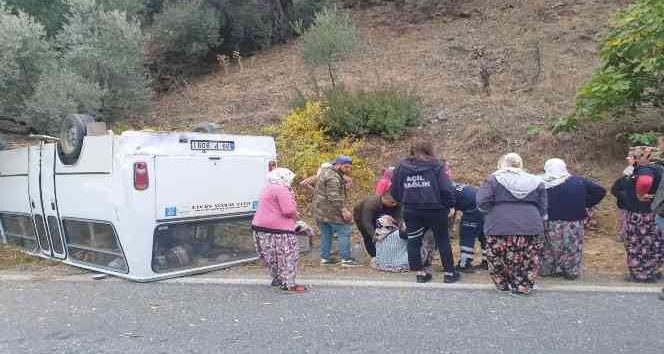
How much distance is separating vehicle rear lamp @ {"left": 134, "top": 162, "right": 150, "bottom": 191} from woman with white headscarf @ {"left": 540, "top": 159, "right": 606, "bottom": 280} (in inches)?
162

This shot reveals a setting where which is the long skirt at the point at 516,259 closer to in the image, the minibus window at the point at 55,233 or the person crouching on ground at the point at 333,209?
the person crouching on ground at the point at 333,209

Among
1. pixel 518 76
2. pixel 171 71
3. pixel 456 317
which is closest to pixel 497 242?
pixel 456 317

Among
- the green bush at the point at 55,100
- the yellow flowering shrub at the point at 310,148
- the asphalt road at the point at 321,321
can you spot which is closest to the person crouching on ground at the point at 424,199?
the asphalt road at the point at 321,321

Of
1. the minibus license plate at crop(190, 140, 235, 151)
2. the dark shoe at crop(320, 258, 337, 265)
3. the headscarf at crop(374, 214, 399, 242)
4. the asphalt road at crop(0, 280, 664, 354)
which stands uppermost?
the minibus license plate at crop(190, 140, 235, 151)

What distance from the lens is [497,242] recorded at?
20.1ft

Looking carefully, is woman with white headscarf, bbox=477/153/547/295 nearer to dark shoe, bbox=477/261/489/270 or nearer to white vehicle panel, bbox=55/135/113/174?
dark shoe, bbox=477/261/489/270

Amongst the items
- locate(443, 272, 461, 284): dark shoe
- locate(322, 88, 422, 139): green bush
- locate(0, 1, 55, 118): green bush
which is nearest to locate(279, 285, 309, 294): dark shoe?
locate(443, 272, 461, 284): dark shoe

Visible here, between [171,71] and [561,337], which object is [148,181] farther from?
[171,71]

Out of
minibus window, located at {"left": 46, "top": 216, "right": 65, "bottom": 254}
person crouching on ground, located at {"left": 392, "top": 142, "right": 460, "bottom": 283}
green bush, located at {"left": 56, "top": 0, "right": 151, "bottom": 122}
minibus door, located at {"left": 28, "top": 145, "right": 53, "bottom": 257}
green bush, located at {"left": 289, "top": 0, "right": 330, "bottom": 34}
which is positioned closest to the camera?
person crouching on ground, located at {"left": 392, "top": 142, "right": 460, "bottom": 283}

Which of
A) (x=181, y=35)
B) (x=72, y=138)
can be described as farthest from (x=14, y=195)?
(x=181, y=35)

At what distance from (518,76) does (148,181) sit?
10.5 m

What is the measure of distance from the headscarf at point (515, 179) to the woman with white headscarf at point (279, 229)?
2069mm

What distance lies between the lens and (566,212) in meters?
6.57

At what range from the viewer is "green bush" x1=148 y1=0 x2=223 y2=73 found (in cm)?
1903
